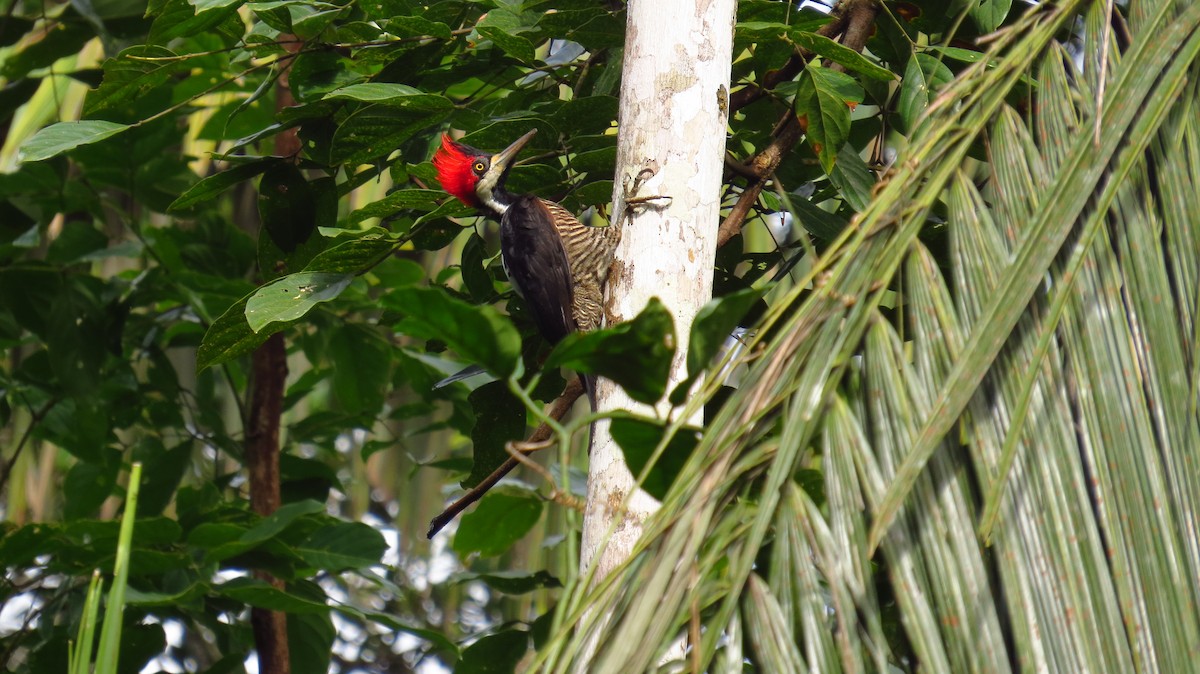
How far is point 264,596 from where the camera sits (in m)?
3.06

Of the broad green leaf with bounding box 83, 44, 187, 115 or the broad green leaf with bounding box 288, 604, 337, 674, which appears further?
the broad green leaf with bounding box 288, 604, 337, 674

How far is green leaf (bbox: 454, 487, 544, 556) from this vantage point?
2867 millimetres

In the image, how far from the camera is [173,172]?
161 inches

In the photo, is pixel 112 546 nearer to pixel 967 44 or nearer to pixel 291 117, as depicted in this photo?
pixel 291 117

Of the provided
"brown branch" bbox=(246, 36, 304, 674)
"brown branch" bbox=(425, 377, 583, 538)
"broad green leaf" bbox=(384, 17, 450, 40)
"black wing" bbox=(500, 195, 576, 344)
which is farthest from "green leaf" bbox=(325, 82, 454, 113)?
"brown branch" bbox=(246, 36, 304, 674)

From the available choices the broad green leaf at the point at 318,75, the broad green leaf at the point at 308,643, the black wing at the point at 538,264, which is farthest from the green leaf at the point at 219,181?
the broad green leaf at the point at 308,643

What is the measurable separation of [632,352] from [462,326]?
17cm

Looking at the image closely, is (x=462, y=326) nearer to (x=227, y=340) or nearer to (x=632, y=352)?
(x=632, y=352)

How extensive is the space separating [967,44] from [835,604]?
2043 mm

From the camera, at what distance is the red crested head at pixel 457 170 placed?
390 cm

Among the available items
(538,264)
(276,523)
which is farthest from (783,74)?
(276,523)

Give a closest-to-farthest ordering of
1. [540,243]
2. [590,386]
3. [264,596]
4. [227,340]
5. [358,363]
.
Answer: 1. [227,340]
2. [590,386]
3. [264,596]
4. [540,243]
5. [358,363]

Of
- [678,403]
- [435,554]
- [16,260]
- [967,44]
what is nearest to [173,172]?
[16,260]

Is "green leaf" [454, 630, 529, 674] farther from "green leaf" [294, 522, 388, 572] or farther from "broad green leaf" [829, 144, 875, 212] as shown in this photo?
"broad green leaf" [829, 144, 875, 212]
